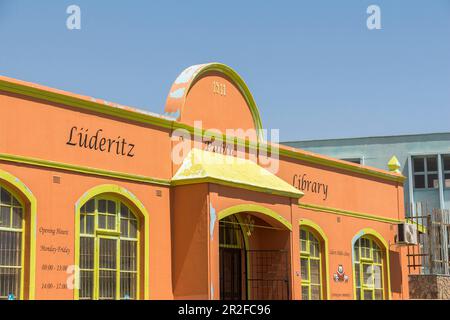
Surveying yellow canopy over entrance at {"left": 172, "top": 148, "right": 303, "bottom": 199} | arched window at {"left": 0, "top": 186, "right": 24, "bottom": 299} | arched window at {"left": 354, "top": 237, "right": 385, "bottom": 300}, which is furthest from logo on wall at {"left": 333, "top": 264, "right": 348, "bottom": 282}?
arched window at {"left": 0, "top": 186, "right": 24, "bottom": 299}

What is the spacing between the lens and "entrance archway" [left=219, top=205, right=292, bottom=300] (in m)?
20.3

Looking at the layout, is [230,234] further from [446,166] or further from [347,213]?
[446,166]

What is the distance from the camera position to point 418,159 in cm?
4475

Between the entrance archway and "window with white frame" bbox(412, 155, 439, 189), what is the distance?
25.4m

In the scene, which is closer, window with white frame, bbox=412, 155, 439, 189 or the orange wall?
the orange wall

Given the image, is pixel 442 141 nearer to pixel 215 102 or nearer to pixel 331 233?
pixel 331 233

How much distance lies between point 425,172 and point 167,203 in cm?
2880

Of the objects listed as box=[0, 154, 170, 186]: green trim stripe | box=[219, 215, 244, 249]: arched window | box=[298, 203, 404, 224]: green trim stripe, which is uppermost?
box=[0, 154, 170, 186]: green trim stripe

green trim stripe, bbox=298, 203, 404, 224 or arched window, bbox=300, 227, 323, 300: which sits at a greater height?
green trim stripe, bbox=298, 203, 404, 224

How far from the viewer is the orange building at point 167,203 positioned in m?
15.5

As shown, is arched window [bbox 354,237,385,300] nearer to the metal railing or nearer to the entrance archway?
the metal railing

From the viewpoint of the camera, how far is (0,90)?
15156 mm

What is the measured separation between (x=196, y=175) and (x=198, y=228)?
3.88ft
